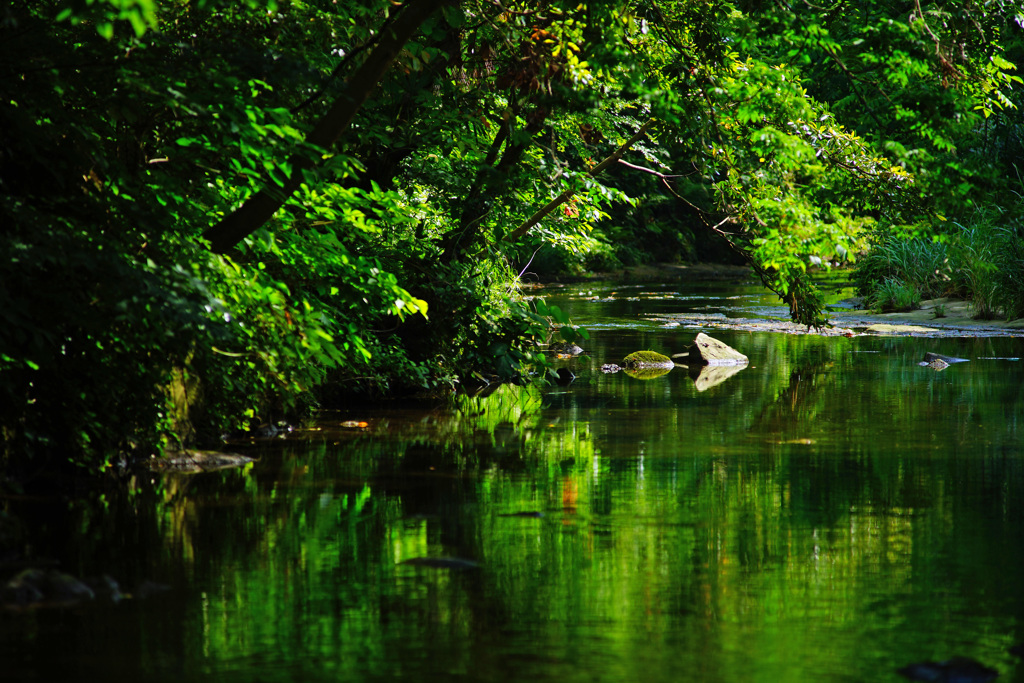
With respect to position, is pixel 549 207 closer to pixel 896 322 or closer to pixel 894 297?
pixel 896 322

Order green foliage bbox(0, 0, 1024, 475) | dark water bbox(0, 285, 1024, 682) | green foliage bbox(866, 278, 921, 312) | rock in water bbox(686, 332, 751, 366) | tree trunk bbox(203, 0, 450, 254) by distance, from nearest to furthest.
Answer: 1. dark water bbox(0, 285, 1024, 682)
2. green foliage bbox(0, 0, 1024, 475)
3. tree trunk bbox(203, 0, 450, 254)
4. rock in water bbox(686, 332, 751, 366)
5. green foliage bbox(866, 278, 921, 312)

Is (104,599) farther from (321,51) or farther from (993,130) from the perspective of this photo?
(993,130)

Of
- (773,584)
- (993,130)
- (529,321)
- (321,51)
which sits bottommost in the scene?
(773,584)

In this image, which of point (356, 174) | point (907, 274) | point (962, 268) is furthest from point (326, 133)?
A: point (907, 274)

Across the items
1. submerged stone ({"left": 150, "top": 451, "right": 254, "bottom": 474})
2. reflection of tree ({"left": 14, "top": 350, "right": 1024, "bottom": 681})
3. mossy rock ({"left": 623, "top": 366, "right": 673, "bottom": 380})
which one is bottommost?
reflection of tree ({"left": 14, "top": 350, "right": 1024, "bottom": 681})

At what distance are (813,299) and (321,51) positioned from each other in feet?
18.5

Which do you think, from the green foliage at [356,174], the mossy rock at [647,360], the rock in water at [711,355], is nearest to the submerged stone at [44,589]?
the green foliage at [356,174]

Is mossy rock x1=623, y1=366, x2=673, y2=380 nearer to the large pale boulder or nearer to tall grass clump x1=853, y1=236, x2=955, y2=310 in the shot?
the large pale boulder

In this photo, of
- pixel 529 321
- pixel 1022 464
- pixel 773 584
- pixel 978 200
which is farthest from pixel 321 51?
pixel 978 200

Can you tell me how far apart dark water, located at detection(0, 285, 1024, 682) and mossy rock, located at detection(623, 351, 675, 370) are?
501cm

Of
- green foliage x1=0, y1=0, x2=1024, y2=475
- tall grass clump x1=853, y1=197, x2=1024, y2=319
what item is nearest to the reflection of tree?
green foliage x1=0, y1=0, x2=1024, y2=475

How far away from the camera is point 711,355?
1587 centimetres

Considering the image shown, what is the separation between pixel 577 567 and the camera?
5.18 meters

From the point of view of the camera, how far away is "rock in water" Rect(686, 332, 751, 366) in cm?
1570
